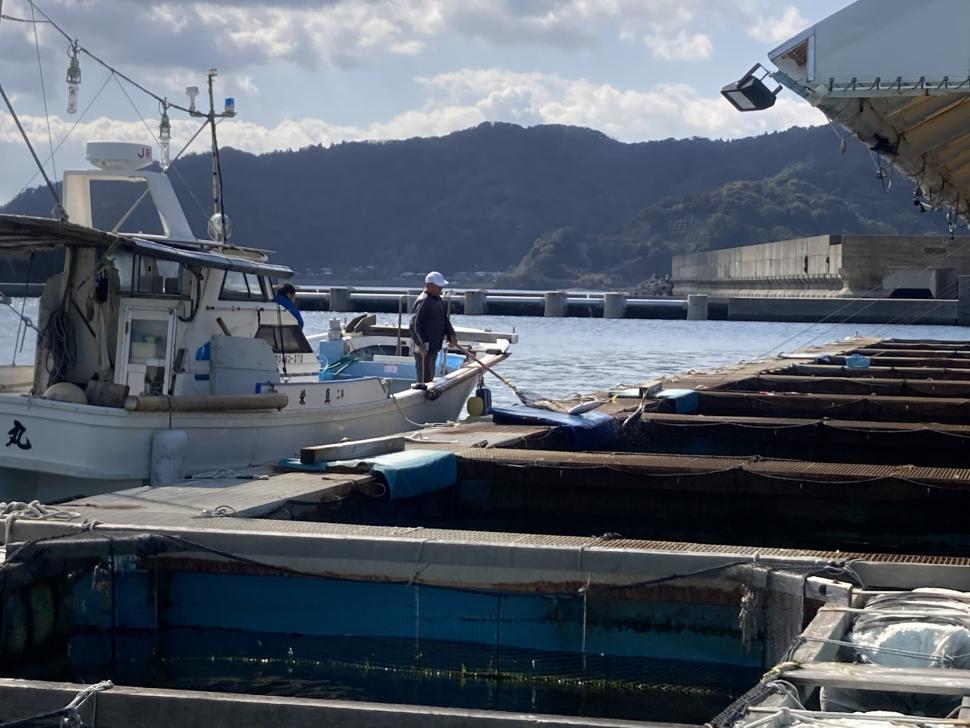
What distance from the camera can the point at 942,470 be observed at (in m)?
10.9

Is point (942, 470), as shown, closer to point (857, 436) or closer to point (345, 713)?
point (857, 436)

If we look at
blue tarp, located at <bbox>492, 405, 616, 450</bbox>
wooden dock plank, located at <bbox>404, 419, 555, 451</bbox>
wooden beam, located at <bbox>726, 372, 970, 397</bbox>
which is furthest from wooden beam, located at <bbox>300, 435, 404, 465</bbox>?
wooden beam, located at <bbox>726, 372, 970, 397</bbox>

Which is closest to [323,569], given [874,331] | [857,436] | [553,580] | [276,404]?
[553,580]

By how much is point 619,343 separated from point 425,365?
37529mm

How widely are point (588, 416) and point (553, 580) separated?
6.47 m

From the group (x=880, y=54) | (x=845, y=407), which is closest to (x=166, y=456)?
(x=880, y=54)

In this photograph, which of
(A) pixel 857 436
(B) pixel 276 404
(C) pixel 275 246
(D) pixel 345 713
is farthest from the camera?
(C) pixel 275 246

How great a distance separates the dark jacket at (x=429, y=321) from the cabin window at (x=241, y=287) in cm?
279

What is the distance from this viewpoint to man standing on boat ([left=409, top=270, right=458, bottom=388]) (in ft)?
54.5

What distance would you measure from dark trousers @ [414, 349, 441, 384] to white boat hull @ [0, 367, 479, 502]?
14.3 ft

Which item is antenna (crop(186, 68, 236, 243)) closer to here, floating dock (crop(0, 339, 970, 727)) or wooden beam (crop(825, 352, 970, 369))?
floating dock (crop(0, 339, 970, 727))

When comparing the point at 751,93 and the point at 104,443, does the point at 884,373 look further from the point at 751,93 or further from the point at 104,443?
the point at 104,443

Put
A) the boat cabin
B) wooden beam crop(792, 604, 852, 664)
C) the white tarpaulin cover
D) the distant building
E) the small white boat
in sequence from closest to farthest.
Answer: the white tarpaulin cover → wooden beam crop(792, 604, 852, 664) → the small white boat → the boat cabin → the distant building

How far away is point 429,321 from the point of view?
16.8 meters
